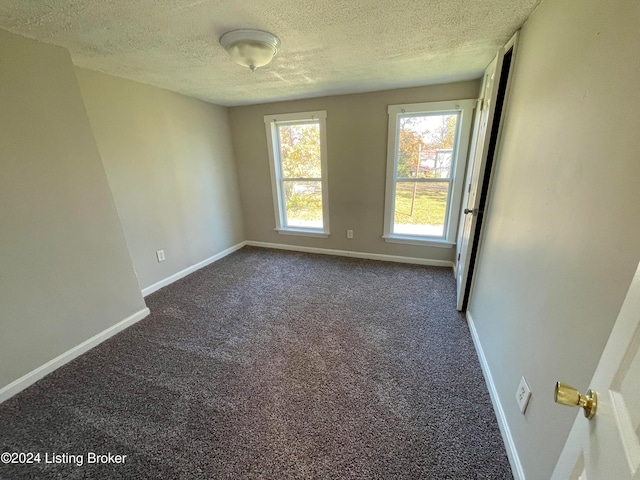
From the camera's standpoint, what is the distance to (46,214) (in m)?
1.63

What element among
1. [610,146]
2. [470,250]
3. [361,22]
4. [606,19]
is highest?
[361,22]

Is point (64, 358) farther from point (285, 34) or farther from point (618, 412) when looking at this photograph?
point (618, 412)

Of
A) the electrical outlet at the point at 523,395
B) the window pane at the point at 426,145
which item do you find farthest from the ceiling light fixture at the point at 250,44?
the electrical outlet at the point at 523,395

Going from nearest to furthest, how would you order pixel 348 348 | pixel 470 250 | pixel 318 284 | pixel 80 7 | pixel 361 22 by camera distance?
pixel 80 7, pixel 361 22, pixel 348 348, pixel 470 250, pixel 318 284

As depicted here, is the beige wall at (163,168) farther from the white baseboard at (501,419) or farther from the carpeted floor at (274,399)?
the white baseboard at (501,419)

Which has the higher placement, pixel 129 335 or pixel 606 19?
pixel 606 19

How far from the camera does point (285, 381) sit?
161cm

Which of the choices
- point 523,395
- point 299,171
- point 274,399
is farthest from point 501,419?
point 299,171

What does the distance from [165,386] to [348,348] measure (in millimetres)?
1238

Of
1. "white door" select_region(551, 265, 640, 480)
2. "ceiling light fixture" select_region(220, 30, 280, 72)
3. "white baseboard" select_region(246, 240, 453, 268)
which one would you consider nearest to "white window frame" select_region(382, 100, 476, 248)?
"white baseboard" select_region(246, 240, 453, 268)

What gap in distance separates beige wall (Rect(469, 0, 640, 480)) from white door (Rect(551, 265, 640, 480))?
0.22 metres

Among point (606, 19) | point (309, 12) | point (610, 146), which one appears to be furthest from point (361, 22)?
point (610, 146)

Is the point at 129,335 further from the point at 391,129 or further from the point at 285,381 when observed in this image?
the point at 391,129

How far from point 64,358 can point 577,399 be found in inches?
107
